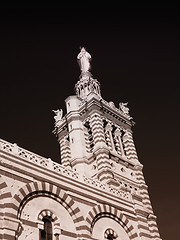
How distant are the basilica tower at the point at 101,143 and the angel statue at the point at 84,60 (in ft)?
17.2

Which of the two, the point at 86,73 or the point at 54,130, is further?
the point at 86,73

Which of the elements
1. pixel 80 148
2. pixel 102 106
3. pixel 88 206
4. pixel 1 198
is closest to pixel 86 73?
pixel 102 106

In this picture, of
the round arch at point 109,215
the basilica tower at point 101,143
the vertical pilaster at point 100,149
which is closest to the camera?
the round arch at point 109,215

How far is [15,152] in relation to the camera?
15266mm

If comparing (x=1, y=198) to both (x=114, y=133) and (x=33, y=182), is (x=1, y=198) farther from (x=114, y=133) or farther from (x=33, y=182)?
(x=114, y=133)

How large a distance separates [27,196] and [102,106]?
21.4m

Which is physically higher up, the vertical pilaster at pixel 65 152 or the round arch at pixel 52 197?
the vertical pilaster at pixel 65 152

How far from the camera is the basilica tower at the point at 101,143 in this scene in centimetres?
2995

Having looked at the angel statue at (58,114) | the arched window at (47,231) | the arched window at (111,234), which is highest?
the angel statue at (58,114)

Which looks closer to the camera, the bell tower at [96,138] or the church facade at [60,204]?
the church facade at [60,204]

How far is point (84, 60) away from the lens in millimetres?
45312

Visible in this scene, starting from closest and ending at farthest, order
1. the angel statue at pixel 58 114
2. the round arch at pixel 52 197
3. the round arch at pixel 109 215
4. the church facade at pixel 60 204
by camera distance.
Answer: the church facade at pixel 60 204 → the round arch at pixel 52 197 → the round arch at pixel 109 215 → the angel statue at pixel 58 114

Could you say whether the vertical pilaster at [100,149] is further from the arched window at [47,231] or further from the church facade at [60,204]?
the arched window at [47,231]

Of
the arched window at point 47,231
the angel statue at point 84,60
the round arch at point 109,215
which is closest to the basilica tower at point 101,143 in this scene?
the angel statue at point 84,60
